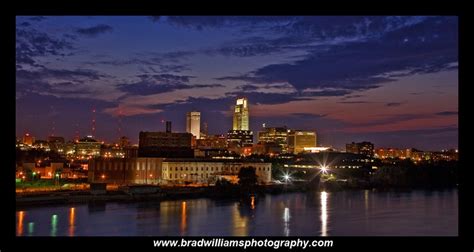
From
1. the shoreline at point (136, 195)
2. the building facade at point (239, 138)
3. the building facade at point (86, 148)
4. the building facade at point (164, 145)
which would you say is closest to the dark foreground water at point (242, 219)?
the shoreline at point (136, 195)

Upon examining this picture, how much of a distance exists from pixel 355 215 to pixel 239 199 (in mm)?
2934

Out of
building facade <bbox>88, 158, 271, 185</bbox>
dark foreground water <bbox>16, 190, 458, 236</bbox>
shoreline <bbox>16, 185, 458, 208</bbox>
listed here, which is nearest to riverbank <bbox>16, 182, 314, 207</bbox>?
shoreline <bbox>16, 185, 458, 208</bbox>

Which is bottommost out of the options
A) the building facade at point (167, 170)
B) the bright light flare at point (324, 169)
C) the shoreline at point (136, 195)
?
the shoreline at point (136, 195)

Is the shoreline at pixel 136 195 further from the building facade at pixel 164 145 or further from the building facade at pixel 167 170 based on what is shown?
the building facade at pixel 164 145

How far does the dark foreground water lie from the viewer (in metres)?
5.05

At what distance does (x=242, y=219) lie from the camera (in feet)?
19.5

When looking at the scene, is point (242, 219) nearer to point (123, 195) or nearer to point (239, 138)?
point (123, 195)

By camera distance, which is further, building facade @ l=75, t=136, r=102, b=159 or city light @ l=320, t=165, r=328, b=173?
city light @ l=320, t=165, r=328, b=173

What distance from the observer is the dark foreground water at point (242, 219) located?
5055 mm

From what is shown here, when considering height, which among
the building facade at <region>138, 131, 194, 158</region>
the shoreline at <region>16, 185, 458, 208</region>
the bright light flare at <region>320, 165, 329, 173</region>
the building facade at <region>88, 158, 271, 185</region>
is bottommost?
the shoreline at <region>16, 185, 458, 208</region>

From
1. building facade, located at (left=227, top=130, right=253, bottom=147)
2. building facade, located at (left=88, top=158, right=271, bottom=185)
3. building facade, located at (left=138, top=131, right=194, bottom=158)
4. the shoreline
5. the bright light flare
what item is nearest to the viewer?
the shoreline

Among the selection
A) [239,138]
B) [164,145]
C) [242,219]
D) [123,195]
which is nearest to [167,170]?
[164,145]

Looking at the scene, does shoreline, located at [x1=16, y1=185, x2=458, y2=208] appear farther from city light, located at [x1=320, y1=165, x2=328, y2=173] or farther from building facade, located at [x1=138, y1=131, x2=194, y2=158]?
city light, located at [x1=320, y1=165, x2=328, y2=173]
